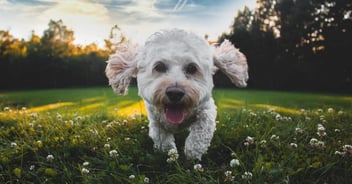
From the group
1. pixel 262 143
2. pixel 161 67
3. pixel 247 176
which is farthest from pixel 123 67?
pixel 247 176

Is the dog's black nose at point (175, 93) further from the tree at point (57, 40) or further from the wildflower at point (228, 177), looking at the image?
the tree at point (57, 40)

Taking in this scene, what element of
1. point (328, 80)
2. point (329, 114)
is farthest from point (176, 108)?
point (328, 80)

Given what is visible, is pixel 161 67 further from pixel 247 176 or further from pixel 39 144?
pixel 39 144

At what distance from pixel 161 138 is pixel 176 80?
837 mm

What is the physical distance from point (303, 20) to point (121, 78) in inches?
1144

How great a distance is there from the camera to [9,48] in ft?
95.8

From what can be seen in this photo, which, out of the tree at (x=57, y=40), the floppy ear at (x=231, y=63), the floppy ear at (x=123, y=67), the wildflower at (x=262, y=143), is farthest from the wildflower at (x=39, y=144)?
the tree at (x=57, y=40)

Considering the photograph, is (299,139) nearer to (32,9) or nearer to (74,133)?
(74,133)

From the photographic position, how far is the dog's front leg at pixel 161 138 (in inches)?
166

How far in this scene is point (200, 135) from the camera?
4102 mm

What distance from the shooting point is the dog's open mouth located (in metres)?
3.84

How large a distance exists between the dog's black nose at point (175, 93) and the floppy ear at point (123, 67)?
0.90 m

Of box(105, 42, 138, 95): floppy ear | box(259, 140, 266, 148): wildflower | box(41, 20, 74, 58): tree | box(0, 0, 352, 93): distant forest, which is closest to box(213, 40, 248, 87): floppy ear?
box(259, 140, 266, 148): wildflower

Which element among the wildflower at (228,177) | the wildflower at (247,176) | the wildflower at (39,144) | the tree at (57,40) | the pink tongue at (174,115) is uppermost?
the tree at (57,40)
